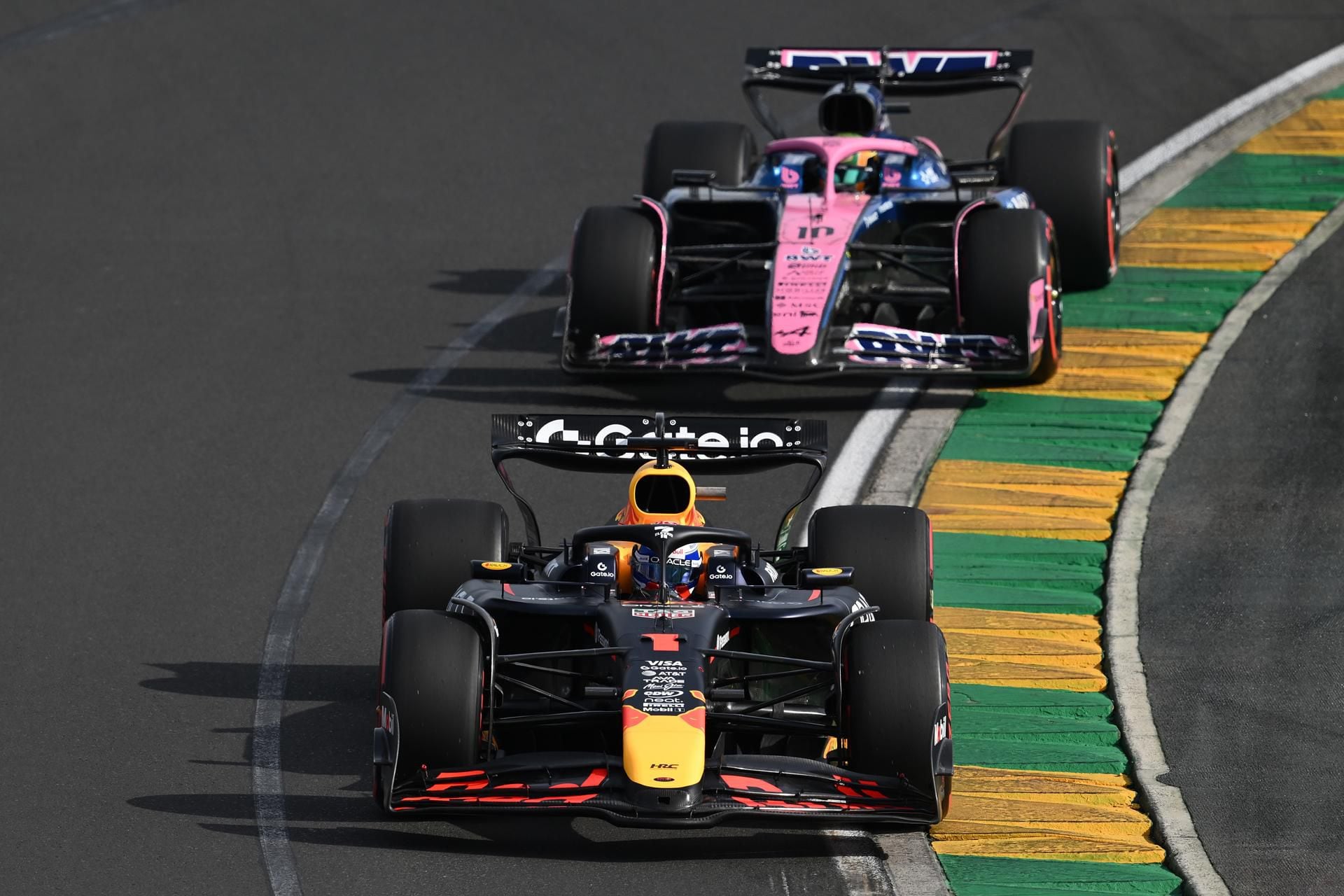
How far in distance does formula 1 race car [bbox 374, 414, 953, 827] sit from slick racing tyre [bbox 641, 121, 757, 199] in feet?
20.8

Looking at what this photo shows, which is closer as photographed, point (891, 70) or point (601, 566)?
point (601, 566)

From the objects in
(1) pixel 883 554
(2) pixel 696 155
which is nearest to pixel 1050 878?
(1) pixel 883 554

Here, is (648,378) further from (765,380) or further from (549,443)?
(549,443)

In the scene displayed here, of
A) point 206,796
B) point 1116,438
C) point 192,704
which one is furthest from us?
point 1116,438

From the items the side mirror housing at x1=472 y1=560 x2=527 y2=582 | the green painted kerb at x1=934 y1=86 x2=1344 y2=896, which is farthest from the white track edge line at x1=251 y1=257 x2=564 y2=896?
the green painted kerb at x1=934 y1=86 x2=1344 y2=896

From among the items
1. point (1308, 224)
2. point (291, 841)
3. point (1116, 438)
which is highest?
point (1308, 224)

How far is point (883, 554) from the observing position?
36.3ft

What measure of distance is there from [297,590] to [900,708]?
14.4 ft

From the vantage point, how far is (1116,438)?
15062mm

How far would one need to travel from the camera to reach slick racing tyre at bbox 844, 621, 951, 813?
978cm

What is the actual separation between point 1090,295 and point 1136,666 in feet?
20.6

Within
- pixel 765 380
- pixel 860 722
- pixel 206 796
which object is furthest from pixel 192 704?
pixel 765 380

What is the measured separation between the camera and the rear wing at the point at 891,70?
57.8 ft

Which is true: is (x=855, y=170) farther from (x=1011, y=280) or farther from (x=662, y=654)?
(x=662, y=654)
